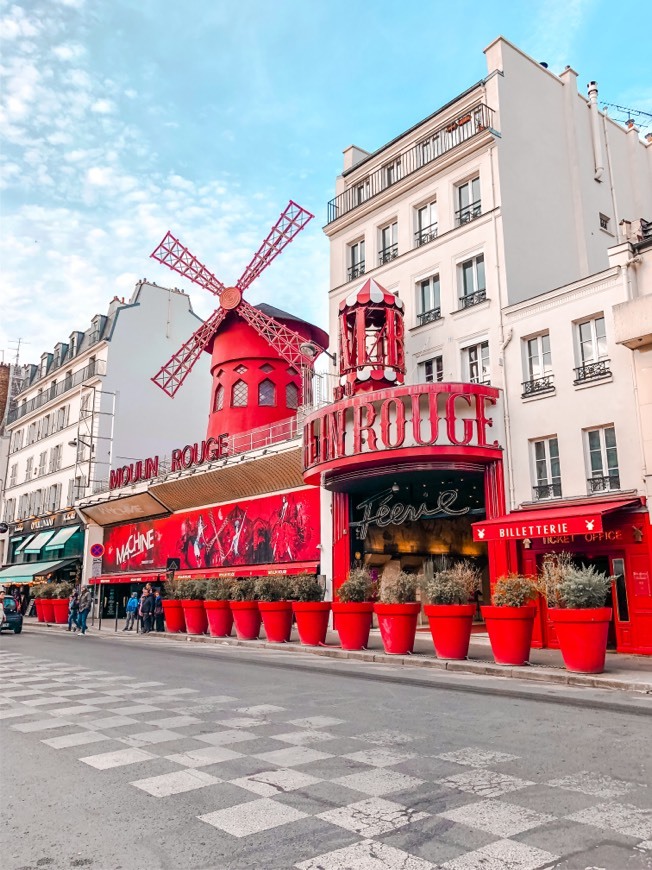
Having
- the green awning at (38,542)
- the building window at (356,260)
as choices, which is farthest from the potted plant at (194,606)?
the green awning at (38,542)

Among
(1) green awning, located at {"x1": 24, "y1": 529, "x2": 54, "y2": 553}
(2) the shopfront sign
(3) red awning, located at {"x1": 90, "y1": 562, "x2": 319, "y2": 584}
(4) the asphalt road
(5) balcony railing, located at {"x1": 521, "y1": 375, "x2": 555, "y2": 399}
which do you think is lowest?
(4) the asphalt road

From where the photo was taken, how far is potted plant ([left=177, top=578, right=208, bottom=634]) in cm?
1742

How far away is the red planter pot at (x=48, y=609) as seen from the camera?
26000 millimetres

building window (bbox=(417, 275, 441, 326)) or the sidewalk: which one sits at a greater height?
building window (bbox=(417, 275, 441, 326))

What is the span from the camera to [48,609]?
86.0 feet

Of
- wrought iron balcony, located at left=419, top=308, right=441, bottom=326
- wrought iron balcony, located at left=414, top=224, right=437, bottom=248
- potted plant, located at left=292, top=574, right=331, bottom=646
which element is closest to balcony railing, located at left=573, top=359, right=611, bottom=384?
wrought iron balcony, located at left=419, top=308, right=441, bottom=326

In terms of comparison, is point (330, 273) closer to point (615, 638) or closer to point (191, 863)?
point (615, 638)

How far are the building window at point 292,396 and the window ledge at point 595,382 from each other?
14.6 meters

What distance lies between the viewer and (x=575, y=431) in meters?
13.9

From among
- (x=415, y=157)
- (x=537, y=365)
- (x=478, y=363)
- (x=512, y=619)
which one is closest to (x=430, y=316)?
(x=478, y=363)

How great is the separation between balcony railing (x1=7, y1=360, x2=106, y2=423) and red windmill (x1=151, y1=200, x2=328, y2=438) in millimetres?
7490

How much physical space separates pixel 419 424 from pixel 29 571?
25.6m

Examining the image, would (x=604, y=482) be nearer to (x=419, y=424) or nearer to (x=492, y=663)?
(x=419, y=424)

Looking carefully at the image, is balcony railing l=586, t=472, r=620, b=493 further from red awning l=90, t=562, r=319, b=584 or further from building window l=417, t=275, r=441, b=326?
red awning l=90, t=562, r=319, b=584
